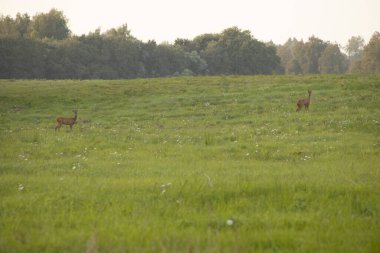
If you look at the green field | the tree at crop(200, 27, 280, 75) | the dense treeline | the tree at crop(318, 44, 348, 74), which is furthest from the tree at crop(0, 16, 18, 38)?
the tree at crop(318, 44, 348, 74)

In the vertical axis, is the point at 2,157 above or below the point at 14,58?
below

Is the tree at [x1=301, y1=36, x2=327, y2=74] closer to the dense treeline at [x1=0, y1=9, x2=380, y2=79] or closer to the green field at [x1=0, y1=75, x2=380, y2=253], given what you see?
the dense treeline at [x1=0, y1=9, x2=380, y2=79]

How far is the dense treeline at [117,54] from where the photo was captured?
80.9m

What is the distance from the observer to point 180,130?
76.3 ft

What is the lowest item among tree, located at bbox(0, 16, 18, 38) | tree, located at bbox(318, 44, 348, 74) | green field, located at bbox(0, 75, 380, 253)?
green field, located at bbox(0, 75, 380, 253)

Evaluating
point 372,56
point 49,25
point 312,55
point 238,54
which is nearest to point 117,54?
point 49,25

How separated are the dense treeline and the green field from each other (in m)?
58.1

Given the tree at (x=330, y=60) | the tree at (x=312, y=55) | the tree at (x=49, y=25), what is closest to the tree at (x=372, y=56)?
the tree at (x=330, y=60)

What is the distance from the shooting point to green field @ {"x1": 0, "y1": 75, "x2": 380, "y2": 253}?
22.8ft

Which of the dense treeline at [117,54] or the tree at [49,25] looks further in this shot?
the tree at [49,25]

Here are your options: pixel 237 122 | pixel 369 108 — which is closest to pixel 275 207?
pixel 237 122

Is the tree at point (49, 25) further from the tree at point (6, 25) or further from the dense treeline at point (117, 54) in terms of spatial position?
the tree at point (6, 25)

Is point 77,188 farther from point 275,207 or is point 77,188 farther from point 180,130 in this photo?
point 180,130

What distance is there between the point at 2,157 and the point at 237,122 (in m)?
14.7
